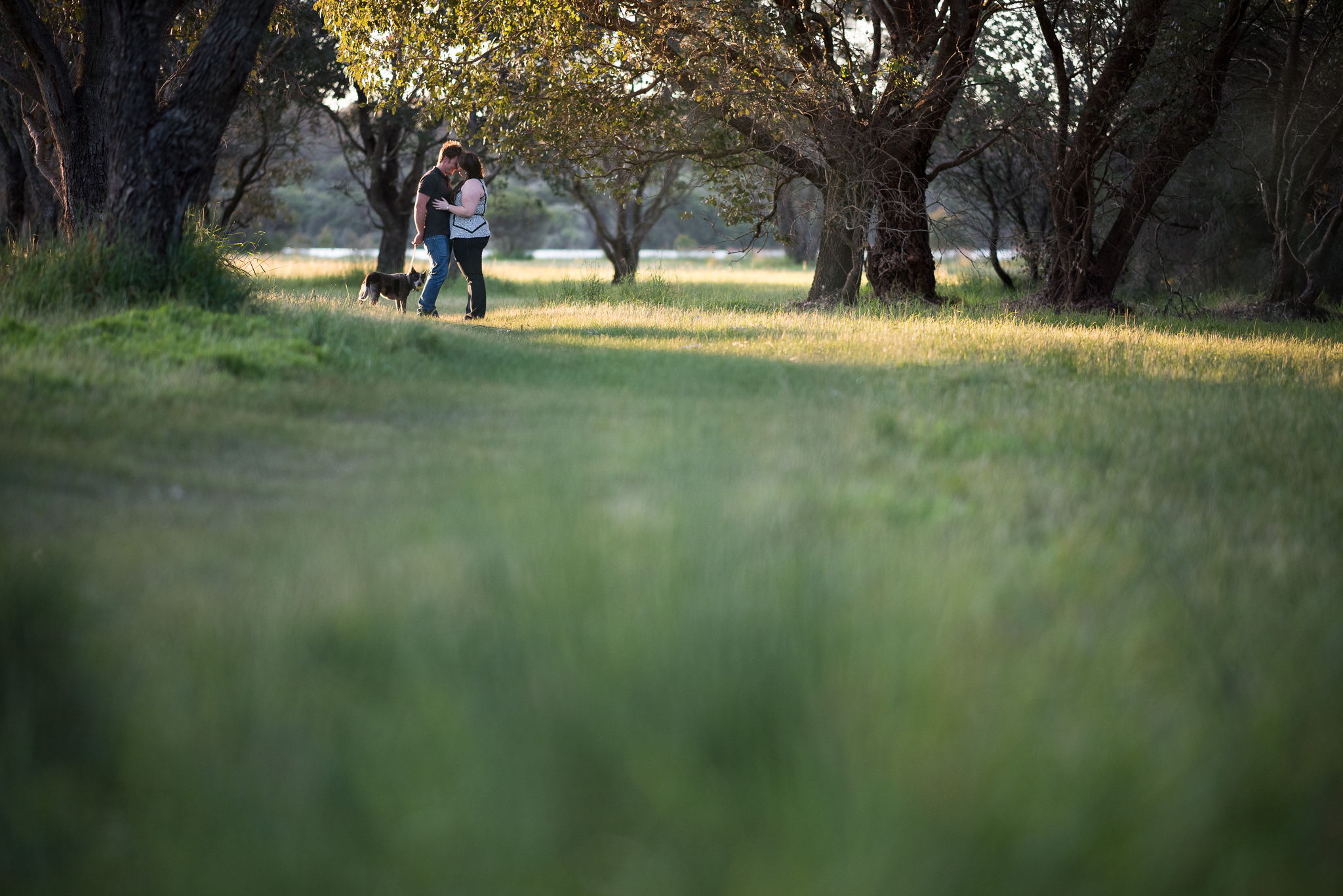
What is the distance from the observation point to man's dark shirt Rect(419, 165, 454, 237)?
12156 mm

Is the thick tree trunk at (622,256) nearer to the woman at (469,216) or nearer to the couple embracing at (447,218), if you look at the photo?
the woman at (469,216)

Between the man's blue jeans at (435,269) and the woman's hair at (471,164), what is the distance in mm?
865

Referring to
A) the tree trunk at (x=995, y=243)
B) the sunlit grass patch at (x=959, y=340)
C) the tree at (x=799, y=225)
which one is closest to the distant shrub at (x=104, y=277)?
the sunlit grass patch at (x=959, y=340)

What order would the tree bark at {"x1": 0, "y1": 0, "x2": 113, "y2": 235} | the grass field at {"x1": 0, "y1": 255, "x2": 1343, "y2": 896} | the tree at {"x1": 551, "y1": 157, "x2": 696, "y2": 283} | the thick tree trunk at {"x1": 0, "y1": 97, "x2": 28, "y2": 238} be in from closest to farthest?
the grass field at {"x1": 0, "y1": 255, "x2": 1343, "y2": 896} < the tree bark at {"x1": 0, "y1": 0, "x2": 113, "y2": 235} < the thick tree trunk at {"x1": 0, "y1": 97, "x2": 28, "y2": 238} < the tree at {"x1": 551, "y1": 157, "x2": 696, "y2": 283}

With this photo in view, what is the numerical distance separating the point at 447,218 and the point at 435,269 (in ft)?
2.26

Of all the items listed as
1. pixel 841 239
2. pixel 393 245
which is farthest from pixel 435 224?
pixel 393 245

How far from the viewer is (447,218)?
40.3ft

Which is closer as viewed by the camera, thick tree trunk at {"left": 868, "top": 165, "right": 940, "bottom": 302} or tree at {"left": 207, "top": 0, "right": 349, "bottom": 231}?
thick tree trunk at {"left": 868, "top": 165, "right": 940, "bottom": 302}

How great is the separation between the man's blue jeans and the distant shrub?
3.36 m

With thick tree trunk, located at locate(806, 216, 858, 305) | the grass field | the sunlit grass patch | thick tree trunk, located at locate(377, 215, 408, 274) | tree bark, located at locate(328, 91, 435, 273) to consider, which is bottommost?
the grass field

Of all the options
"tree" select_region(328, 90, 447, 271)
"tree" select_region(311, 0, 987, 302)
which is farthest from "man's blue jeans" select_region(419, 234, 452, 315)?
"tree" select_region(328, 90, 447, 271)

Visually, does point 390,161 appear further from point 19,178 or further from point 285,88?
point 19,178

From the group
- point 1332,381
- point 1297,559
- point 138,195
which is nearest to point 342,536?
point 1297,559

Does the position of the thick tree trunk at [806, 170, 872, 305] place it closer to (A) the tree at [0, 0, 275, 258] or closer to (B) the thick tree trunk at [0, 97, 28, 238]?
(A) the tree at [0, 0, 275, 258]
